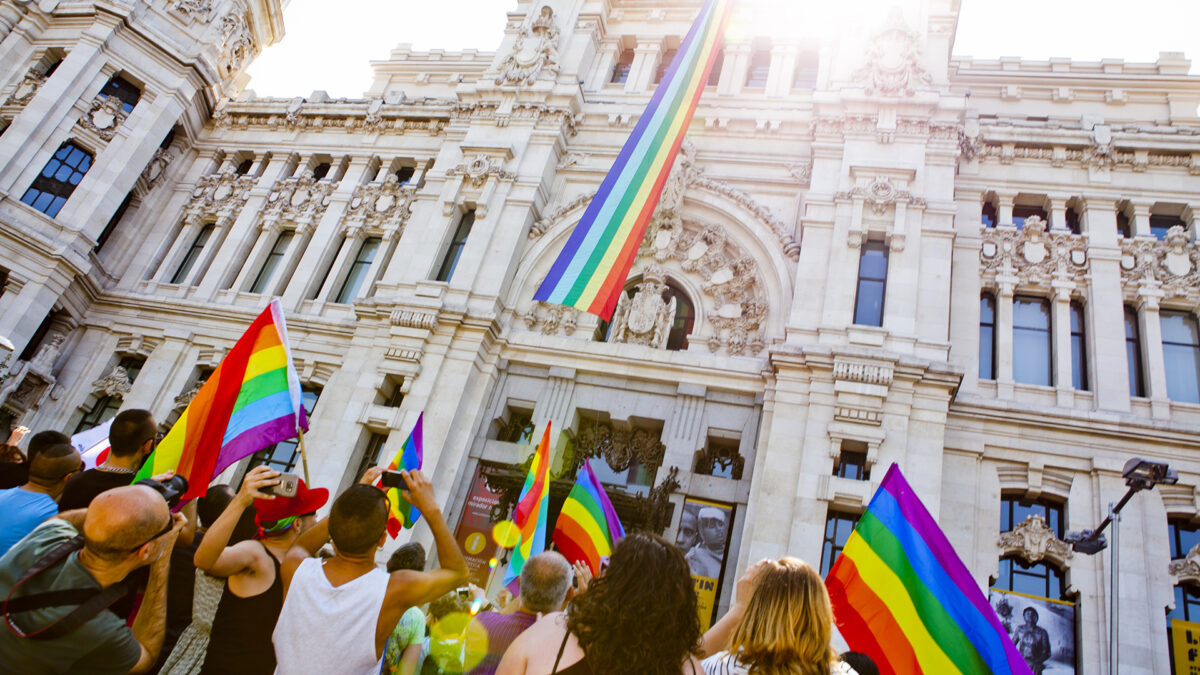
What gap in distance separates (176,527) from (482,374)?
551 inches

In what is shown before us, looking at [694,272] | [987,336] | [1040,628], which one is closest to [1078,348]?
[987,336]

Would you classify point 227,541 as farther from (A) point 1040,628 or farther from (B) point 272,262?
(B) point 272,262

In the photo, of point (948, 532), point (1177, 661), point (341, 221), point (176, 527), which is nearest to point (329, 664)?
point (176, 527)

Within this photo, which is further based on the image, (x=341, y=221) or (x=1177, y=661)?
(x=341, y=221)

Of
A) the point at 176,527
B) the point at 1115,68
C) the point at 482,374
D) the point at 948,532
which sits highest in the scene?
the point at 1115,68

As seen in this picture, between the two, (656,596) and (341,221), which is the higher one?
(341,221)

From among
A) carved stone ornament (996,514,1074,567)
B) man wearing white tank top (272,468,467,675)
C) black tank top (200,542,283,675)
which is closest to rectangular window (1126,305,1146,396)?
carved stone ornament (996,514,1074,567)

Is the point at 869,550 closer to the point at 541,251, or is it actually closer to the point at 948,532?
the point at 948,532

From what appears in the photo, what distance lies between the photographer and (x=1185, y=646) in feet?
43.2

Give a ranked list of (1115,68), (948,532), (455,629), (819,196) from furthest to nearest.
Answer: (1115,68)
(819,196)
(948,532)
(455,629)

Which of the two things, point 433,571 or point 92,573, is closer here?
point 92,573

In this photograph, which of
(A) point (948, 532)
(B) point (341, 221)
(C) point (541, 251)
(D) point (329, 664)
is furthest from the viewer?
(B) point (341, 221)

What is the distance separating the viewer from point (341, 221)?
78.4 feet

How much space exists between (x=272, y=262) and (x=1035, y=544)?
22871 mm
